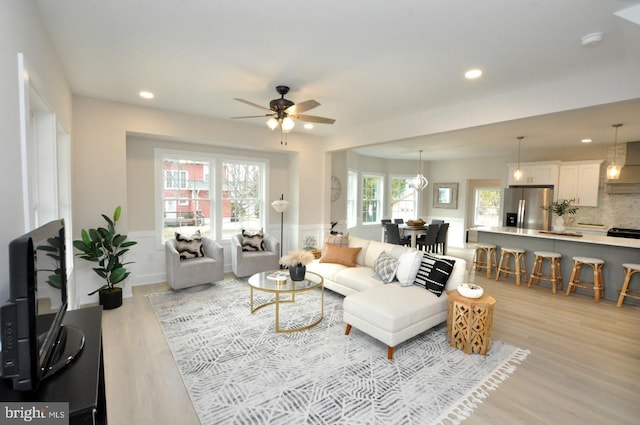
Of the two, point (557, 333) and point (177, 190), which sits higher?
point (177, 190)

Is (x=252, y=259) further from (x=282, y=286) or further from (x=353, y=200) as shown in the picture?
(x=353, y=200)

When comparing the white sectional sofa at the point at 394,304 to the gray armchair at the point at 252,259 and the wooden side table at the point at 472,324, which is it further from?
the gray armchair at the point at 252,259

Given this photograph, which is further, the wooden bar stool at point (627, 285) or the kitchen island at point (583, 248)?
the kitchen island at point (583, 248)

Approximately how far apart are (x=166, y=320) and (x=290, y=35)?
132 inches

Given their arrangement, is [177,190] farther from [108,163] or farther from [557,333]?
[557,333]

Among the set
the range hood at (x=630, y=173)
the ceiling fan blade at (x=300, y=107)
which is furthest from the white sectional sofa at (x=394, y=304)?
the range hood at (x=630, y=173)

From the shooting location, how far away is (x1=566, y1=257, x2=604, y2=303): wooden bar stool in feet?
14.8

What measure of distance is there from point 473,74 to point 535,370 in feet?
9.40

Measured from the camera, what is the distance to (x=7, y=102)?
150 centimetres

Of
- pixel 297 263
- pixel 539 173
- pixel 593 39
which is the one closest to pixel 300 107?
pixel 297 263

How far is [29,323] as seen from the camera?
111 cm

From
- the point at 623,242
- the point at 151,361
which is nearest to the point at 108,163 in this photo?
the point at 151,361

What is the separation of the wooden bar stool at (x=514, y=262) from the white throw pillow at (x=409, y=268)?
110 inches

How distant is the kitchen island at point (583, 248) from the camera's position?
4508mm
